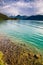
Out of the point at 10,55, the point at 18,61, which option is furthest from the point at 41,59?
the point at 10,55

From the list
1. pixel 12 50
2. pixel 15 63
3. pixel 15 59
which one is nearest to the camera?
pixel 15 63

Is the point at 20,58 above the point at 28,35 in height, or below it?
above

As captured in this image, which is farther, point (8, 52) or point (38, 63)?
point (8, 52)

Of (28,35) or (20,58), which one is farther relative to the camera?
(28,35)

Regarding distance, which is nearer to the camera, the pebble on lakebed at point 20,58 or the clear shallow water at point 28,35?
the pebble on lakebed at point 20,58

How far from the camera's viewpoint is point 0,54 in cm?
1833

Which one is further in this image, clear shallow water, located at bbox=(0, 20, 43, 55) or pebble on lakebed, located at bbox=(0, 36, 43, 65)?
clear shallow water, located at bbox=(0, 20, 43, 55)

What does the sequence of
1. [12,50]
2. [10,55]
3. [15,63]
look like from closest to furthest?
[15,63] → [10,55] → [12,50]

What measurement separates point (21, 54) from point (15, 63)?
10.0ft

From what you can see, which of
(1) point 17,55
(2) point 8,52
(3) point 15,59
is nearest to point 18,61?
(3) point 15,59

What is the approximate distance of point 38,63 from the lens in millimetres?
16625

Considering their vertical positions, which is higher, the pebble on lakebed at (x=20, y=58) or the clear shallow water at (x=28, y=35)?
the pebble on lakebed at (x=20, y=58)

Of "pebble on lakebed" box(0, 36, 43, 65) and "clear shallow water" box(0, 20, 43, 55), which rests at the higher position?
"pebble on lakebed" box(0, 36, 43, 65)

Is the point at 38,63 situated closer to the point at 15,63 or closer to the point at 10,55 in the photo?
the point at 15,63
